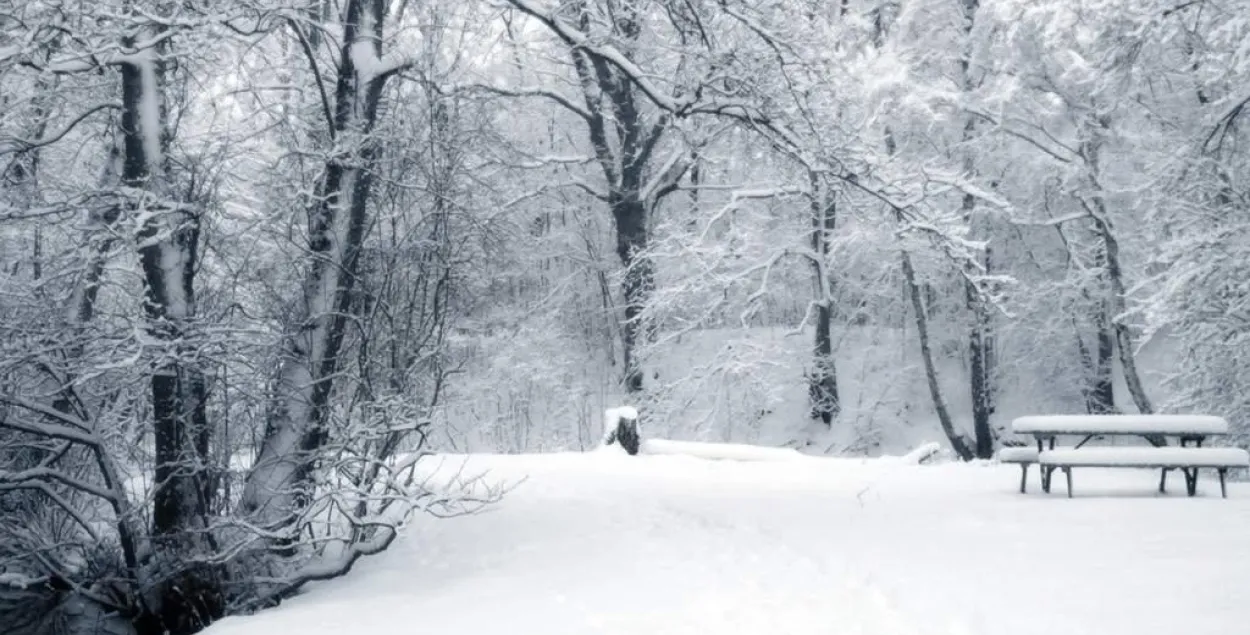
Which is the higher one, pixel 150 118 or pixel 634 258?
pixel 150 118

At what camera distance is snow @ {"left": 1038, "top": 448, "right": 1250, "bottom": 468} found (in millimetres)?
8516

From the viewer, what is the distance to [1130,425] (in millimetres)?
9031

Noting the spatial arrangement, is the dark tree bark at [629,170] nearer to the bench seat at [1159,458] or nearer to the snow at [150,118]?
the bench seat at [1159,458]

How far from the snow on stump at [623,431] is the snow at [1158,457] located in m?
6.31

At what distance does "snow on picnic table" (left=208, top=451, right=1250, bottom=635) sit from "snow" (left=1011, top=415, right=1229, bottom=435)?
23.2 inches

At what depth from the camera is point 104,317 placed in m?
7.02

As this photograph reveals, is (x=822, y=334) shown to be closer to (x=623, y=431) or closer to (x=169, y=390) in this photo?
(x=623, y=431)

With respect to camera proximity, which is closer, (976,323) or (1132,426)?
(1132,426)

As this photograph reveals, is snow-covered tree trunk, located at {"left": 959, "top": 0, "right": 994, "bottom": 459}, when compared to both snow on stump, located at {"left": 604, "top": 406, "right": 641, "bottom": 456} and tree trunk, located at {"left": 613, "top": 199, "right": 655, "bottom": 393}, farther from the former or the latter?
snow on stump, located at {"left": 604, "top": 406, "right": 641, "bottom": 456}

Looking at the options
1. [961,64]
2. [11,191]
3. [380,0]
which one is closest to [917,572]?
[380,0]

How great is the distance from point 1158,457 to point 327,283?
7124 mm

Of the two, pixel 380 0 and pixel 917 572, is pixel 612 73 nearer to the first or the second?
pixel 380 0

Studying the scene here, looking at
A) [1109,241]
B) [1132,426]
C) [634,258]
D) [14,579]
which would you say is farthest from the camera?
[634,258]

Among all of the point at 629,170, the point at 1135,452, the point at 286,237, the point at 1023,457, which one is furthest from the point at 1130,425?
the point at 629,170
